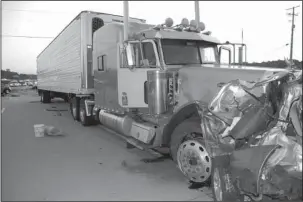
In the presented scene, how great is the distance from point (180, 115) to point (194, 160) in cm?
87

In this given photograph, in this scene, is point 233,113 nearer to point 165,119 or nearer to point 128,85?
point 165,119

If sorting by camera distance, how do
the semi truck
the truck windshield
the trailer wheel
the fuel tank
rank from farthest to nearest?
the trailer wheel, the fuel tank, the truck windshield, the semi truck

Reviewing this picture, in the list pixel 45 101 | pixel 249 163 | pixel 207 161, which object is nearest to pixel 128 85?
pixel 207 161

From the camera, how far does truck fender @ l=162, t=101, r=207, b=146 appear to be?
4591 millimetres

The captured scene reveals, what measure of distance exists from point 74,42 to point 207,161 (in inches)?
315

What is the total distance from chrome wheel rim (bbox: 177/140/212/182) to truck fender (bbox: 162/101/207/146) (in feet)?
1.75

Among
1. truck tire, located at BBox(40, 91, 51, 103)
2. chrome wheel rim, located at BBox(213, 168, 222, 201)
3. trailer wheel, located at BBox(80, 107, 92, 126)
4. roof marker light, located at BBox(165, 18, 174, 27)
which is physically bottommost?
chrome wheel rim, located at BBox(213, 168, 222, 201)

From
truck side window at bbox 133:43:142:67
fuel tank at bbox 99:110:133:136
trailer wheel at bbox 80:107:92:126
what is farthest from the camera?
trailer wheel at bbox 80:107:92:126

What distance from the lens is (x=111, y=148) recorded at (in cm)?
714

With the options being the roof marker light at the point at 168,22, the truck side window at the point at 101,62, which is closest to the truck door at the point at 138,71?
the roof marker light at the point at 168,22

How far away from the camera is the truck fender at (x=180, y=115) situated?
4591 millimetres

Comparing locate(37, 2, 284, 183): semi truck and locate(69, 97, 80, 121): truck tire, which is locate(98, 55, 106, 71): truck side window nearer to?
locate(37, 2, 284, 183): semi truck

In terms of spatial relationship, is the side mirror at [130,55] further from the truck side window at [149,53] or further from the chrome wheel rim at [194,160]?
the chrome wheel rim at [194,160]

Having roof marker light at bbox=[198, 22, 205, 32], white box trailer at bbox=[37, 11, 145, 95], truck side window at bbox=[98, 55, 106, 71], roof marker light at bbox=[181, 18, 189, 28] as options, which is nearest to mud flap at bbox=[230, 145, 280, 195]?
roof marker light at bbox=[181, 18, 189, 28]
